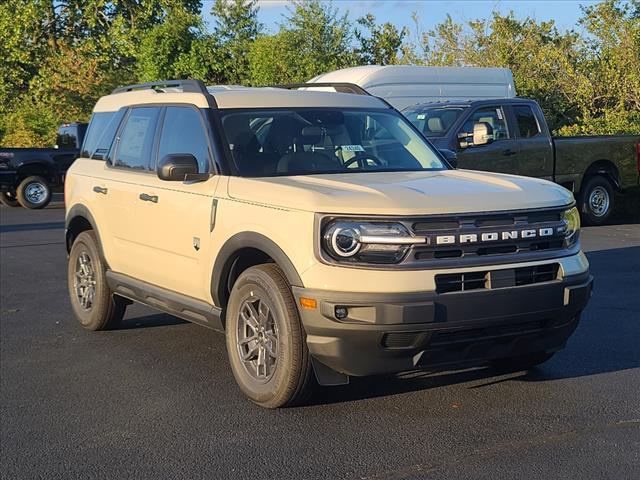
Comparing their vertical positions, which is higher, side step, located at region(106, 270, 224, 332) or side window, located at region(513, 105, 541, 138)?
side window, located at region(513, 105, 541, 138)

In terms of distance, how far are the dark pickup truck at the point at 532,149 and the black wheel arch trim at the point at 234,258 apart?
6.41m

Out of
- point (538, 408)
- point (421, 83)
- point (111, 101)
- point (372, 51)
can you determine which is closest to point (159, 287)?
point (111, 101)

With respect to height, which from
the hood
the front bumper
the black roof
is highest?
the black roof

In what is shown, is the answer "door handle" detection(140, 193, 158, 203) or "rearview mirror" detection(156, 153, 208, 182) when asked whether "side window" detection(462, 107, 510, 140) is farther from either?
"rearview mirror" detection(156, 153, 208, 182)

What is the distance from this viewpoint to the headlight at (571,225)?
16.5ft

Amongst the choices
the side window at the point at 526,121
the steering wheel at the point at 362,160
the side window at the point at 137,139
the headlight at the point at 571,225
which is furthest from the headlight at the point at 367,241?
the side window at the point at 526,121

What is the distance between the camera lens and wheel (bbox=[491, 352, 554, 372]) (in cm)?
559

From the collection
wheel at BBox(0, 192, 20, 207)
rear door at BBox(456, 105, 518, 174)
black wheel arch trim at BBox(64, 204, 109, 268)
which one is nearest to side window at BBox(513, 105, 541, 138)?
rear door at BBox(456, 105, 518, 174)

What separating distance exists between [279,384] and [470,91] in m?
13.6

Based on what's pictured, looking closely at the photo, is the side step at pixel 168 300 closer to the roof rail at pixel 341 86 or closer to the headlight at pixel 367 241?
the headlight at pixel 367 241

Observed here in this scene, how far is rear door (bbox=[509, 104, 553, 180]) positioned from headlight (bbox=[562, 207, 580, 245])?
325 inches

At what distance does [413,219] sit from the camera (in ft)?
14.7

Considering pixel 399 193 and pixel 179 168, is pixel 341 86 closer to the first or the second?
pixel 179 168

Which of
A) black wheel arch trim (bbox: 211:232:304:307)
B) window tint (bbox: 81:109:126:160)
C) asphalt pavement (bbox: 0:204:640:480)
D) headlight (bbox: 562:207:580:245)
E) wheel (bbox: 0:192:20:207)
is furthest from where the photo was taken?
wheel (bbox: 0:192:20:207)
